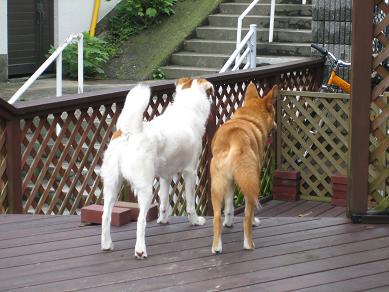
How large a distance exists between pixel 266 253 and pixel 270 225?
2.27 ft

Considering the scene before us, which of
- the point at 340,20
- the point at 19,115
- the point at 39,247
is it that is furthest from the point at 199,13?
the point at 39,247

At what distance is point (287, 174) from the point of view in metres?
9.15

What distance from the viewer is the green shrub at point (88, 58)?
12.6 m

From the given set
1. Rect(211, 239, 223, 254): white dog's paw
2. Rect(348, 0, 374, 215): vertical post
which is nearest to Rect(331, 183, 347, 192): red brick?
Rect(348, 0, 374, 215): vertical post

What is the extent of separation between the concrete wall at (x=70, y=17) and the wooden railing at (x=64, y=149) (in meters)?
5.72

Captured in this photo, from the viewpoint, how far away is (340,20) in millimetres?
9992

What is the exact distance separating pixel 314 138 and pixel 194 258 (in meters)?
4.31

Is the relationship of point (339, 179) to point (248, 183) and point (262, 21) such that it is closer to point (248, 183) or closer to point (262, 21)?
point (248, 183)

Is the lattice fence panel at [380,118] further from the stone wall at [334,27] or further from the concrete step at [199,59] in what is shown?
the concrete step at [199,59]

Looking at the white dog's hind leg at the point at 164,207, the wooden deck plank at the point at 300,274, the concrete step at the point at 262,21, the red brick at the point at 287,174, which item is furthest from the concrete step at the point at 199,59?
the wooden deck plank at the point at 300,274

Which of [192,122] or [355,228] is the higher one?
[192,122]

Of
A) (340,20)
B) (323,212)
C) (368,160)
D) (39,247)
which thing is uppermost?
(340,20)

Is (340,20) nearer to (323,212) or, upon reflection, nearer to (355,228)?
(323,212)

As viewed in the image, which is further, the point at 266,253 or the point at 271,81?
the point at 271,81
